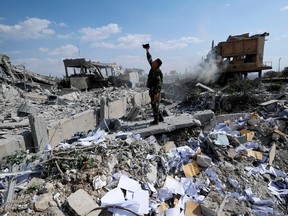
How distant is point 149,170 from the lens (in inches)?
122

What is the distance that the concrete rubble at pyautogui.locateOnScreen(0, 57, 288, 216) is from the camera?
2.46 meters

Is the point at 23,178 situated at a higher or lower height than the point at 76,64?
lower

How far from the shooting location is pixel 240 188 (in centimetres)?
335

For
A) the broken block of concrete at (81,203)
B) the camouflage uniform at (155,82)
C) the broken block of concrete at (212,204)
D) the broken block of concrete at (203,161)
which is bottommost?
the broken block of concrete at (212,204)

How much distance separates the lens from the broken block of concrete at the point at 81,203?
7.35ft

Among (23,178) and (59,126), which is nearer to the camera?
(23,178)

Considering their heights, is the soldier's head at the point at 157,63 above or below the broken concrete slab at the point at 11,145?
above

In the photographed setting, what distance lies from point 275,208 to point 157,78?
297 centimetres

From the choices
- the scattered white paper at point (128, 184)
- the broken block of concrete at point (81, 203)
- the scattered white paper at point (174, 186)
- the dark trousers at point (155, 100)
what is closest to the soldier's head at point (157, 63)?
the dark trousers at point (155, 100)

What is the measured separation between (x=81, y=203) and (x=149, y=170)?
3.56 ft

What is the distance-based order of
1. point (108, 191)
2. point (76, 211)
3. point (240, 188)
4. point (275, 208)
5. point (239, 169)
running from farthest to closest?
point (239, 169) → point (240, 188) → point (275, 208) → point (108, 191) → point (76, 211)

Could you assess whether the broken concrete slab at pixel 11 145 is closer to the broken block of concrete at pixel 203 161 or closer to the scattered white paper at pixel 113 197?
the scattered white paper at pixel 113 197

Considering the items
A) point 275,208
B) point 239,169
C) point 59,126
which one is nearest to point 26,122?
point 59,126

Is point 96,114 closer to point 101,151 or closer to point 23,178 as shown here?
point 101,151
